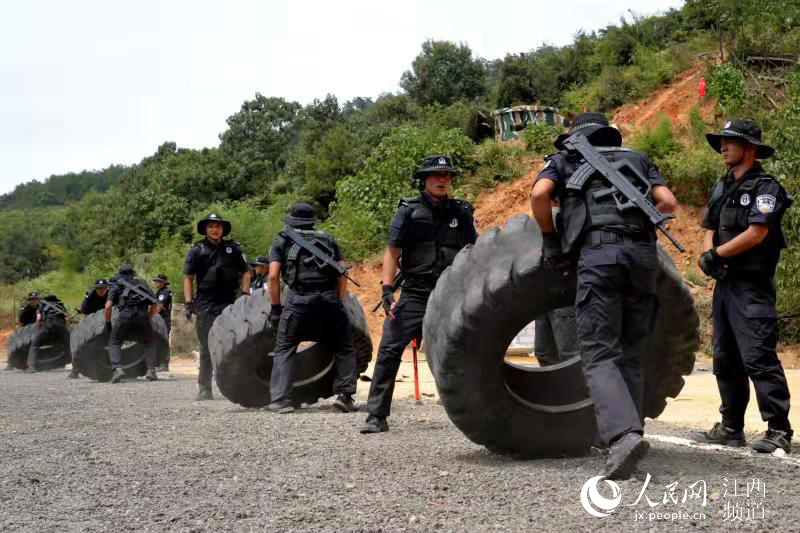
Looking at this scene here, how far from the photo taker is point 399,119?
40281 millimetres

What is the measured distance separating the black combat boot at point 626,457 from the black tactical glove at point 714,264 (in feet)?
5.83

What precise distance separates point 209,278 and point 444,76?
33.6 m

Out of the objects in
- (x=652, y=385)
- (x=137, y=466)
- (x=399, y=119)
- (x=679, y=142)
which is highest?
(x=399, y=119)

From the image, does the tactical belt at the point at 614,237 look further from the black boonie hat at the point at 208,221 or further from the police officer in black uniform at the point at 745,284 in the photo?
the black boonie hat at the point at 208,221

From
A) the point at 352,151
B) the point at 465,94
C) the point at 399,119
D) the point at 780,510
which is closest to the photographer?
the point at 780,510

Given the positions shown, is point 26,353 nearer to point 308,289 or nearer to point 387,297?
point 308,289

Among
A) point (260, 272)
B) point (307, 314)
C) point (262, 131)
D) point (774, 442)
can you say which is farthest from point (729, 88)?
point (262, 131)

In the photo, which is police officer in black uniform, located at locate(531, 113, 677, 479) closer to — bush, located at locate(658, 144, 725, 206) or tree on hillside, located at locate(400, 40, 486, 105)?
bush, located at locate(658, 144, 725, 206)

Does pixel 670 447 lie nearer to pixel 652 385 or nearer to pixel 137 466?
pixel 652 385

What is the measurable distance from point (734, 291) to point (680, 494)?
7.02ft

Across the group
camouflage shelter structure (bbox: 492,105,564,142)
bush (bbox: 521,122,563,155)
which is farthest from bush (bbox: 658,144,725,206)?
camouflage shelter structure (bbox: 492,105,564,142)

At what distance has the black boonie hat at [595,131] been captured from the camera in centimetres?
512

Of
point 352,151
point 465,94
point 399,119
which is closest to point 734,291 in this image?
point 352,151

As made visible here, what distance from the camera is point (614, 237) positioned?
4.79m
